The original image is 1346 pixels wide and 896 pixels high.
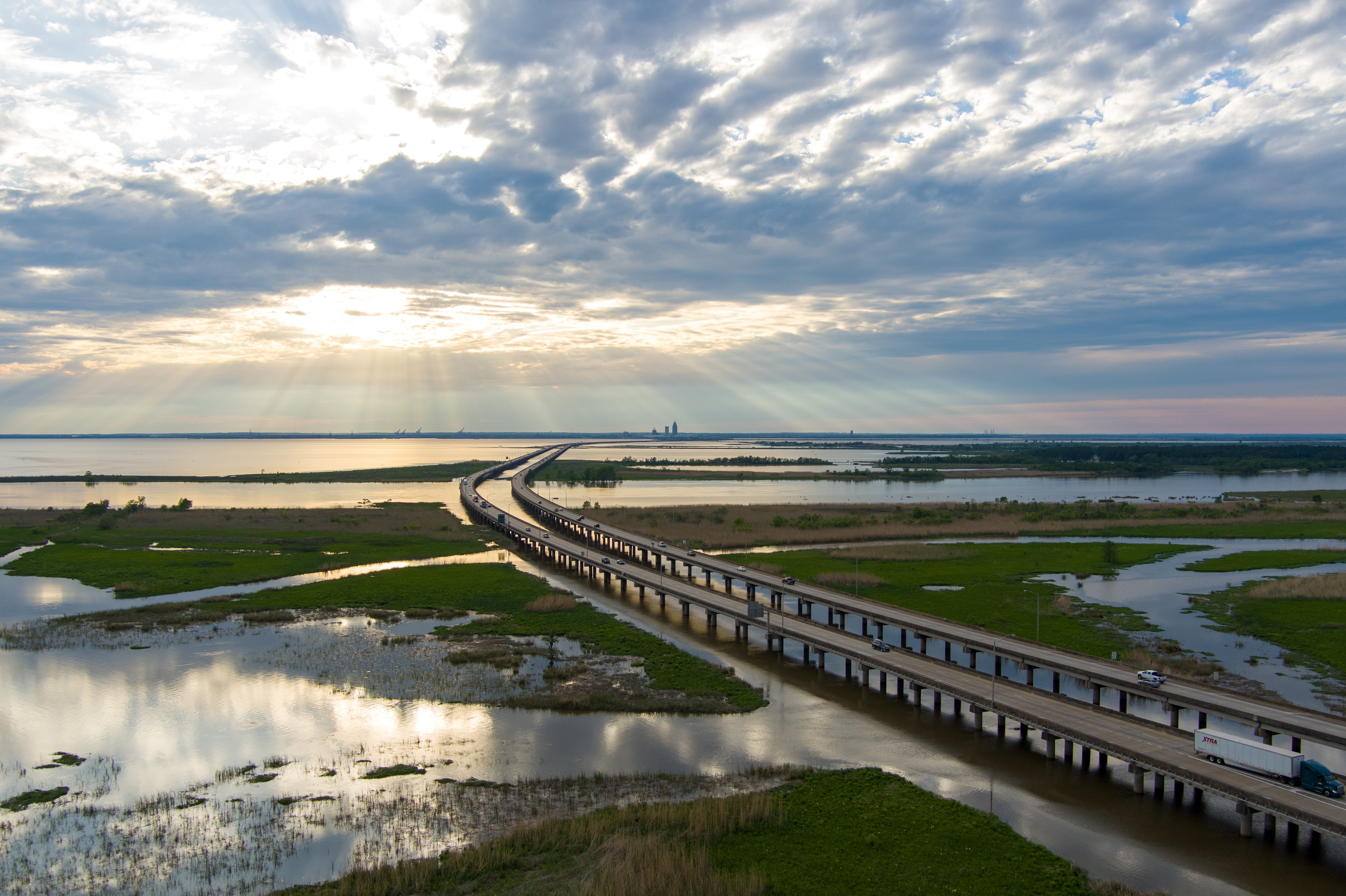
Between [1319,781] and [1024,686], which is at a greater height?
[1319,781]

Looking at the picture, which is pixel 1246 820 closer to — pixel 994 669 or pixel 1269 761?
pixel 1269 761

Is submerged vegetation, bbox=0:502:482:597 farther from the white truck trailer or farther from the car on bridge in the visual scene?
the white truck trailer

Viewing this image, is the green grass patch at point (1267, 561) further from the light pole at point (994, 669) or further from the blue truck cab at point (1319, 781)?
the blue truck cab at point (1319, 781)

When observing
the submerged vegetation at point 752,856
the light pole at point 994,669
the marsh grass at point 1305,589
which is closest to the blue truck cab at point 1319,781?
the submerged vegetation at point 752,856

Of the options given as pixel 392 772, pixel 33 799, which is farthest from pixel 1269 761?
pixel 33 799

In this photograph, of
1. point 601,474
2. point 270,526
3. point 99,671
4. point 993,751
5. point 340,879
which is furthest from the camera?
point 601,474

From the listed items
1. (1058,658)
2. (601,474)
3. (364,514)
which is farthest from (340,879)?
(601,474)

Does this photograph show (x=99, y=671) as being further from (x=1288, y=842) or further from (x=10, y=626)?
(x=1288, y=842)
